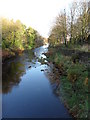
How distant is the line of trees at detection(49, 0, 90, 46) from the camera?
1300 inches

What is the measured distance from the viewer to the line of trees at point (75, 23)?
33.0 meters

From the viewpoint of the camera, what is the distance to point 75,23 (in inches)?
1377

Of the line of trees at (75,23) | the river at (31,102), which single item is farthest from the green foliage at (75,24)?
the river at (31,102)

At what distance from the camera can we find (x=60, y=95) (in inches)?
461

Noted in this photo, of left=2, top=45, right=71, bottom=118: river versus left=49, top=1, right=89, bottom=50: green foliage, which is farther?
left=49, top=1, right=89, bottom=50: green foliage

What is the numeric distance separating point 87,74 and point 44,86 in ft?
15.1

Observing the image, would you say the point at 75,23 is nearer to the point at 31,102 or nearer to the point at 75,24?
the point at 75,24

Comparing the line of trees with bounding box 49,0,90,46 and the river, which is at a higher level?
the line of trees with bounding box 49,0,90,46

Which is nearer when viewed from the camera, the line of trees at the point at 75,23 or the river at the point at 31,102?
the river at the point at 31,102

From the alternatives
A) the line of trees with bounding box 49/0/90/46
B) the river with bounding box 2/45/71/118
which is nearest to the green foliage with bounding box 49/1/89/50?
the line of trees with bounding box 49/0/90/46

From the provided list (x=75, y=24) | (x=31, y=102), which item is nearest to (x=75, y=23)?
(x=75, y=24)

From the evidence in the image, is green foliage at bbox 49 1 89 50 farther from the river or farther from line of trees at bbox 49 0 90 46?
the river

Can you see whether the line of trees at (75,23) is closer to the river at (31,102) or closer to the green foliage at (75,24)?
the green foliage at (75,24)

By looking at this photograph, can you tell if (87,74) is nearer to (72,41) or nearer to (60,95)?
(60,95)
